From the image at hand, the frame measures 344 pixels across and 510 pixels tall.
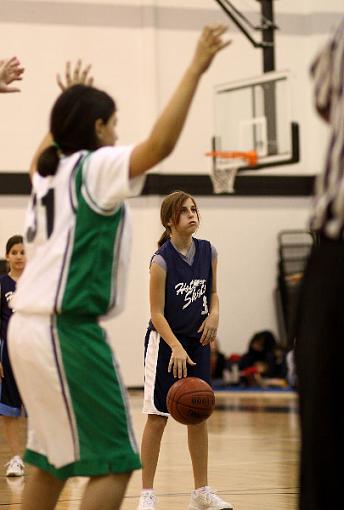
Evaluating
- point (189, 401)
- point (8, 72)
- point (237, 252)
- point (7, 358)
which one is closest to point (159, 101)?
point (237, 252)

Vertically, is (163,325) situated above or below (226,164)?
below

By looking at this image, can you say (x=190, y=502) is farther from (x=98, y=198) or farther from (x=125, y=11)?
(x=125, y=11)

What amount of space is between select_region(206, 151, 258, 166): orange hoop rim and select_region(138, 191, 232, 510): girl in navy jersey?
9009mm

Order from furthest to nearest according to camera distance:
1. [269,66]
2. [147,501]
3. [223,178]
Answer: [269,66] < [223,178] < [147,501]

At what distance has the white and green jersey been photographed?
3.58m

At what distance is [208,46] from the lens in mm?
3420

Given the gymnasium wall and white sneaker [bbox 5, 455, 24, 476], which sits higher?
the gymnasium wall

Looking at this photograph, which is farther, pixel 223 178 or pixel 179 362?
pixel 223 178

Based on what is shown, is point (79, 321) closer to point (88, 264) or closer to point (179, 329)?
point (88, 264)

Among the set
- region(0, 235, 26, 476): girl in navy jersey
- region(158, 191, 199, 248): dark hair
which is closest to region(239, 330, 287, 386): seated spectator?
region(0, 235, 26, 476): girl in navy jersey

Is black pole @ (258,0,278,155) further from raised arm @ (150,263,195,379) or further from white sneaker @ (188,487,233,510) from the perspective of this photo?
white sneaker @ (188,487,233,510)

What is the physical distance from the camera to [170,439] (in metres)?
10.8

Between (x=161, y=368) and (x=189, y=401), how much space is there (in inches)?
15.7

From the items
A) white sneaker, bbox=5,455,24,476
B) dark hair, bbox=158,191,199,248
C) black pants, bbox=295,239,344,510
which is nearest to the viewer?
black pants, bbox=295,239,344,510
